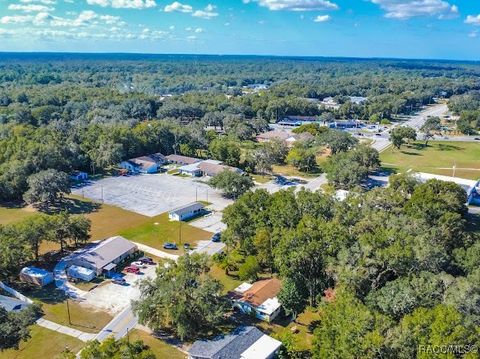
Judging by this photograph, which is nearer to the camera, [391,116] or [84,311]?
[84,311]

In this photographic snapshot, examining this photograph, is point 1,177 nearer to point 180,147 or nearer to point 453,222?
point 180,147

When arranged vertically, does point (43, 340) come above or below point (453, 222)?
below

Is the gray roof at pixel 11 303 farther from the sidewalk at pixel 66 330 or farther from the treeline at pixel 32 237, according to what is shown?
the treeline at pixel 32 237

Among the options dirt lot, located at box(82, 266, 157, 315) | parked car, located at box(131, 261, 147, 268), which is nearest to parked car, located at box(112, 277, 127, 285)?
dirt lot, located at box(82, 266, 157, 315)

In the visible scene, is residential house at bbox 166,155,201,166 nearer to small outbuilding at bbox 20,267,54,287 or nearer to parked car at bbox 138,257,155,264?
parked car at bbox 138,257,155,264

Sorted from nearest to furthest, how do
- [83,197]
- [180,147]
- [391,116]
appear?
[83,197]
[180,147]
[391,116]

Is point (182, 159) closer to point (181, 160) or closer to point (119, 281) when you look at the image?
point (181, 160)

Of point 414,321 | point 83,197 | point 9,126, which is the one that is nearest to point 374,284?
point 414,321

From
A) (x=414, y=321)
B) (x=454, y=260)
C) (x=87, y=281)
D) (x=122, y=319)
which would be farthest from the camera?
(x=87, y=281)
